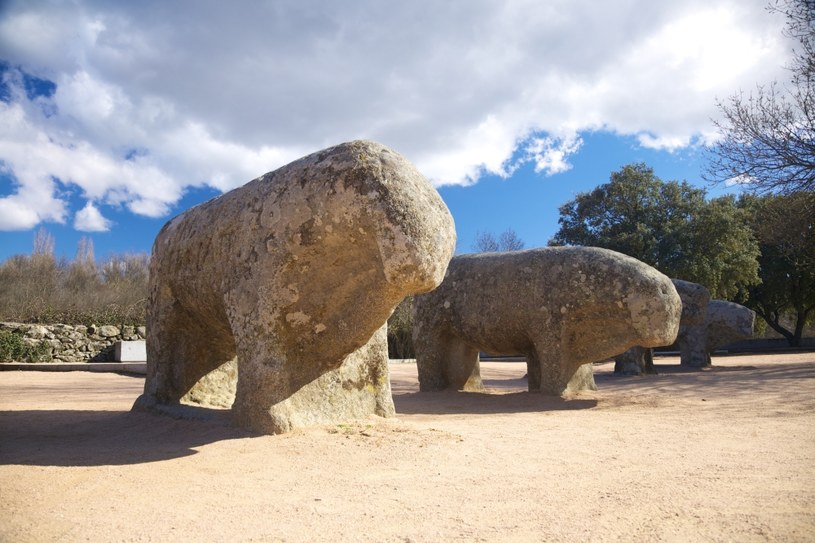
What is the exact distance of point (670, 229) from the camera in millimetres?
20625

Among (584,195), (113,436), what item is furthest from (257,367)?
(584,195)

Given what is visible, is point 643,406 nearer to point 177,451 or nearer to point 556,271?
point 556,271

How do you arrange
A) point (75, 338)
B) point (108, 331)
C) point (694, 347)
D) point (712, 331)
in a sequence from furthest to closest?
point (108, 331) → point (75, 338) → point (712, 331) → point (694, 347)

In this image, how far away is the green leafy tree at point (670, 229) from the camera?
20.1m

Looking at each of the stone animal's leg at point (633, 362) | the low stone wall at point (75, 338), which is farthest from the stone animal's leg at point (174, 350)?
the low stone wall at point (75, 338)

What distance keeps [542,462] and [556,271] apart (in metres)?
4.09

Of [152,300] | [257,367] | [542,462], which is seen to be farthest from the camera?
[152,300]

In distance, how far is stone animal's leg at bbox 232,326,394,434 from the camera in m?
4.14

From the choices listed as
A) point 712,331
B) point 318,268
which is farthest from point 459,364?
point 712,331

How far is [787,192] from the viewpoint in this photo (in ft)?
37.8

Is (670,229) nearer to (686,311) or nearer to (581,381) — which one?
(686,311)

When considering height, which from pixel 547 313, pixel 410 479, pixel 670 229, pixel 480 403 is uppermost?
pixel 670 229

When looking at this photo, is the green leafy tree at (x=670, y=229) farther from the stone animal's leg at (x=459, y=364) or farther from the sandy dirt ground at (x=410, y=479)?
the sandy dirt ground at (x=410, y=479)

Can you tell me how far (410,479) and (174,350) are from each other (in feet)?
10.8
